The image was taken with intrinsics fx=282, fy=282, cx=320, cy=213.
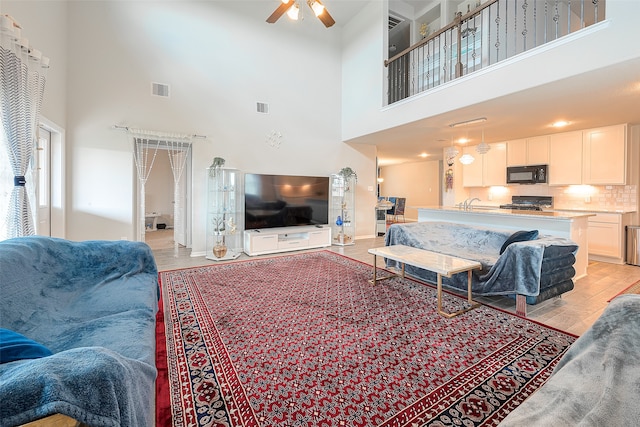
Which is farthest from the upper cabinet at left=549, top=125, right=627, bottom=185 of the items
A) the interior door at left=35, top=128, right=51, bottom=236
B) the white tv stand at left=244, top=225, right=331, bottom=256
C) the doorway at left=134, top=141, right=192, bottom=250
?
the interior door at left=35, top=128, right=51, bottom=236

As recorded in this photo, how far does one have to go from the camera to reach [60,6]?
4016 millimetres

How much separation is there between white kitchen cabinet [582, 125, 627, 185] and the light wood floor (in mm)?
1513

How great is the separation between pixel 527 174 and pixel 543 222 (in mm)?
2771

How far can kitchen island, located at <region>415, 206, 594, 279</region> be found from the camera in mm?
3503

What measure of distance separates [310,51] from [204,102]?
9.14 ft

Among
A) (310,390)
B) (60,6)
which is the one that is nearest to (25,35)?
(60,6)

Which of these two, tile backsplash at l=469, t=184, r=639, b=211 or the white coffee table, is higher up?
tile backsplash at l=469, t=184, r=639, b=211

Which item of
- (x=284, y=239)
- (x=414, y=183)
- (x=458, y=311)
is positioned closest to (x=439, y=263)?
(x=458, y=311)

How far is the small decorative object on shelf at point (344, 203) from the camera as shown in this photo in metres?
6.56

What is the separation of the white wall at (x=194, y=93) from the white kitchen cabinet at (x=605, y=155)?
15.1 ft

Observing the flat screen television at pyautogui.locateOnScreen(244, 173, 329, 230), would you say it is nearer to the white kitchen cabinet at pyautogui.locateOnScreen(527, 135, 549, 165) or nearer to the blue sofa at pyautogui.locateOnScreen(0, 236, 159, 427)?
the blue sofa at pyautogui.locateOnScreen(0, 236, 159, 427)

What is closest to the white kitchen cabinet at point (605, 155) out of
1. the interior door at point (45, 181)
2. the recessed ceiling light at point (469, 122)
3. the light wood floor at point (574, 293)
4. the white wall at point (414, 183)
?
the light wood floor at point (574, 293)

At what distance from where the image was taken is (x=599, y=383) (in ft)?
3.58

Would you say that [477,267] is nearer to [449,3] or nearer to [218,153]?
[218,153]
